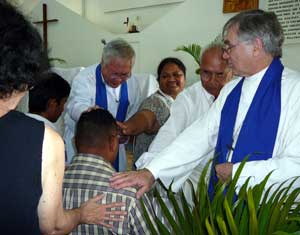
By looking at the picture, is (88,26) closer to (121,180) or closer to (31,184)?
(121,180)

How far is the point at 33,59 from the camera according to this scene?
1.15m

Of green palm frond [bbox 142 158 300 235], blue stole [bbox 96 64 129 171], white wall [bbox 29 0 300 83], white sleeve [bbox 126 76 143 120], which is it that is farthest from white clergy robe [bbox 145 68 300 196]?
white wall [bbox 29 0 300 83]

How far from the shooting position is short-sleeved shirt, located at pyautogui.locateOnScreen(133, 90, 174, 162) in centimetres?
316

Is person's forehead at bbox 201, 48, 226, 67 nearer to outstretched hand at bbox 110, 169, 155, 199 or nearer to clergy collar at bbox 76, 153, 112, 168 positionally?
outstretched hand at bbox 110, 169, 155, 199

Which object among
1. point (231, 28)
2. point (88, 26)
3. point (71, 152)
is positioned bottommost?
point (71, 152)

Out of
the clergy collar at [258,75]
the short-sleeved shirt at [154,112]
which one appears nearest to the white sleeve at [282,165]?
the clergy collar at [258,75]

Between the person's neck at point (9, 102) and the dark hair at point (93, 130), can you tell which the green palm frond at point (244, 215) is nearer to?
the person's neck at point (9, 102)

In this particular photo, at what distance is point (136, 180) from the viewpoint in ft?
6.22

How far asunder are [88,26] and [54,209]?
681 centimetres

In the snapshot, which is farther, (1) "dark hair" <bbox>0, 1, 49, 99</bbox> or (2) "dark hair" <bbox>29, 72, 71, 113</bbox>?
(2) "dark hair" <bbox>29, 72, 71, 113</bbox>

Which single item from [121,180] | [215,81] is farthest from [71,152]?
[121,180]

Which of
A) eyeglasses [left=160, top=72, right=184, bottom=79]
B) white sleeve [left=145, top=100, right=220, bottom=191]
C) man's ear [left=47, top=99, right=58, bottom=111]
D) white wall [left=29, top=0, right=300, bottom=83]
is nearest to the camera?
white sleeve [left=145, top=100, right=220, bottom=191]

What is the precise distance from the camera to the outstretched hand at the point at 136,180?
1780mm

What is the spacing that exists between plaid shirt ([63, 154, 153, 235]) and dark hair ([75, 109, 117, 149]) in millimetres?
78
